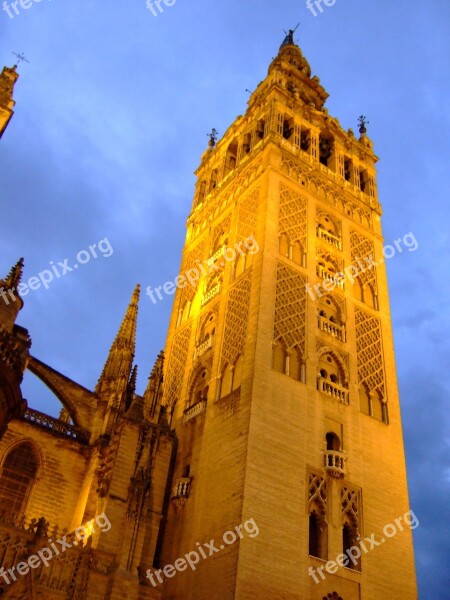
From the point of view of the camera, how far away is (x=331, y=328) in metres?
23.5

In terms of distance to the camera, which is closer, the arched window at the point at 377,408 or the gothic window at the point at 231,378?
the gothic window at the point at 231,378

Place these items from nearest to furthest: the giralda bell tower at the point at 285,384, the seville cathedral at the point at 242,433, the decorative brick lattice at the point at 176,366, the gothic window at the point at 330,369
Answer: the seville cathedral at the point at 242,433
the giralda bell tower at the point at 285,384
the gothic window at the point at 330,369
the decorative brick lattice at the point at 176,366

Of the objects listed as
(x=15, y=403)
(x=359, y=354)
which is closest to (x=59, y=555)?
(x=15, y=403)

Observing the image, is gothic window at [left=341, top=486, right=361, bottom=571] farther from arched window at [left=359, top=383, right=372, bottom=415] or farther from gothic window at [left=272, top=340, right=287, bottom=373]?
gothic window at [left=272, top=340, right=287, bottom=373]

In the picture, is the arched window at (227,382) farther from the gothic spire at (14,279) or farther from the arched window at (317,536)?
the gothic spire at (14,279)

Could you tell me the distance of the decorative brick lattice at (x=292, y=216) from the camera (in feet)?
82.0

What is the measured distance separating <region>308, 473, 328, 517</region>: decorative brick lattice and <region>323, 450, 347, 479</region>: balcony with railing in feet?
1.24

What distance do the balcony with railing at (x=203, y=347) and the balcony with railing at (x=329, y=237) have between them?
21.7ft

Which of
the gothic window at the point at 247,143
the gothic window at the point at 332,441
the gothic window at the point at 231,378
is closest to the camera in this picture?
the gothic window at the point at 332,441

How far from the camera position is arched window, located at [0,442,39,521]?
67.9ft

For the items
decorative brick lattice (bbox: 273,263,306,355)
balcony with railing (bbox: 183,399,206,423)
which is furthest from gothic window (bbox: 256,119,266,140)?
balcony with railing (bbox: 183,399,206,423)

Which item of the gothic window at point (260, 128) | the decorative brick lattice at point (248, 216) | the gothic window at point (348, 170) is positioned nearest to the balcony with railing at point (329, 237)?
the decorative brick lattice at point (248, 216)

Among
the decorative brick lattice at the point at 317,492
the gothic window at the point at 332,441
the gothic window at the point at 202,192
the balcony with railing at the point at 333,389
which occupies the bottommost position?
the decorative brick lattice at the point at 317,492

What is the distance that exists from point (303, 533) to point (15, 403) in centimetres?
897
